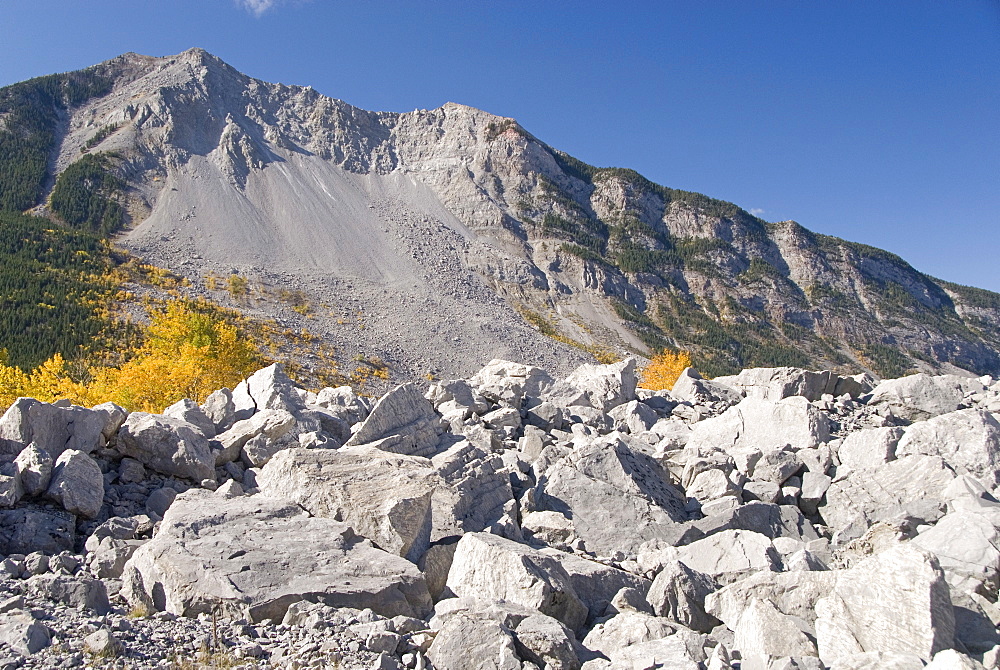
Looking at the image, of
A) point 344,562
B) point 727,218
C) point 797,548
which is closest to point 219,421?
point 344,562

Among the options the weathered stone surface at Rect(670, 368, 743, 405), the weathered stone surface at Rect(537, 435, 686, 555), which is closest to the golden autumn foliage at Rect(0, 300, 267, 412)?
the weathered stone surface at Rect(537, 435, 686, 555)

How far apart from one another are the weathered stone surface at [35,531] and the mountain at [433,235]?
54205 millimetres

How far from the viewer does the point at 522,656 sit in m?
5.23

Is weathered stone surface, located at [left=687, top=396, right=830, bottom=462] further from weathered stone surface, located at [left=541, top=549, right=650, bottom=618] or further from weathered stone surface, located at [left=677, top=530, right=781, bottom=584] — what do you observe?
weathered stone surface, located at [left=541, top=549, right=650, bottom=618]

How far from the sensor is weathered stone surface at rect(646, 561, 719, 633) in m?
6.40

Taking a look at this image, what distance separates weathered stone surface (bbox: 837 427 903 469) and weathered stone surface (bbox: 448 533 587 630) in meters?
7.15

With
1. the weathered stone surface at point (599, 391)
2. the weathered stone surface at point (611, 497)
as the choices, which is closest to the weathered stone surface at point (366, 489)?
the weathered stone surface at point (611, 497)

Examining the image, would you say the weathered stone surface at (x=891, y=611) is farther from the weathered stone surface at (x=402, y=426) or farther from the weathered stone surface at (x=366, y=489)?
the weathered stone surface at (x=402, y=426)

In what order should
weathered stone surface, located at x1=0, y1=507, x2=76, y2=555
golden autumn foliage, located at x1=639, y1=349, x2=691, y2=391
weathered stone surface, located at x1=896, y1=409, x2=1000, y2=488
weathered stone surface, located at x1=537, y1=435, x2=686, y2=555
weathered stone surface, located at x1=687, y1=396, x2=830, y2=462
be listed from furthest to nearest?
1. golden autumn foliage, located at x1=639, y1=349, x2=691, y2=391
2. weathered stone surface, located at x1=687, y1=396, x2=830, y2=462
3. weathered stone surface, located at x1=896, y1=409, x2=1000, y2=488
4. weathered stone surface, located at x1=537, y1=435, x2=686, y2=555
5. weathered stone surface, located at x1=0, y1=507, x2=76, y2=555

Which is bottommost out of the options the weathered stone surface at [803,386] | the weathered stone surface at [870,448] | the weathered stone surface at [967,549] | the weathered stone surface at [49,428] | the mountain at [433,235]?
the weathered stone surface at [49,428]

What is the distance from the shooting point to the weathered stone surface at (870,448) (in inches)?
425

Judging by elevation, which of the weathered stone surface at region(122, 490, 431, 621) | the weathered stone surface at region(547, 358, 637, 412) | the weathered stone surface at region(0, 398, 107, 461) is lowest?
the weathered stone surface at region(122, 490, 431, 621)

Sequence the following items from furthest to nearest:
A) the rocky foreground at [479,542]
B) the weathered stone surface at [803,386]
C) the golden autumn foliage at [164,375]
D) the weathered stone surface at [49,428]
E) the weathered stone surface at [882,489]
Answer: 1. the golden autumn foliage at [164,375]
2. the weathered stone surface at [803,386]
3. the weathered stone surface at [882,489]
4. the weathered stone surface at [49,428]
5. the rocky foreground at [479,542]

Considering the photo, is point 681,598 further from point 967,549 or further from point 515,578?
point 967,549
